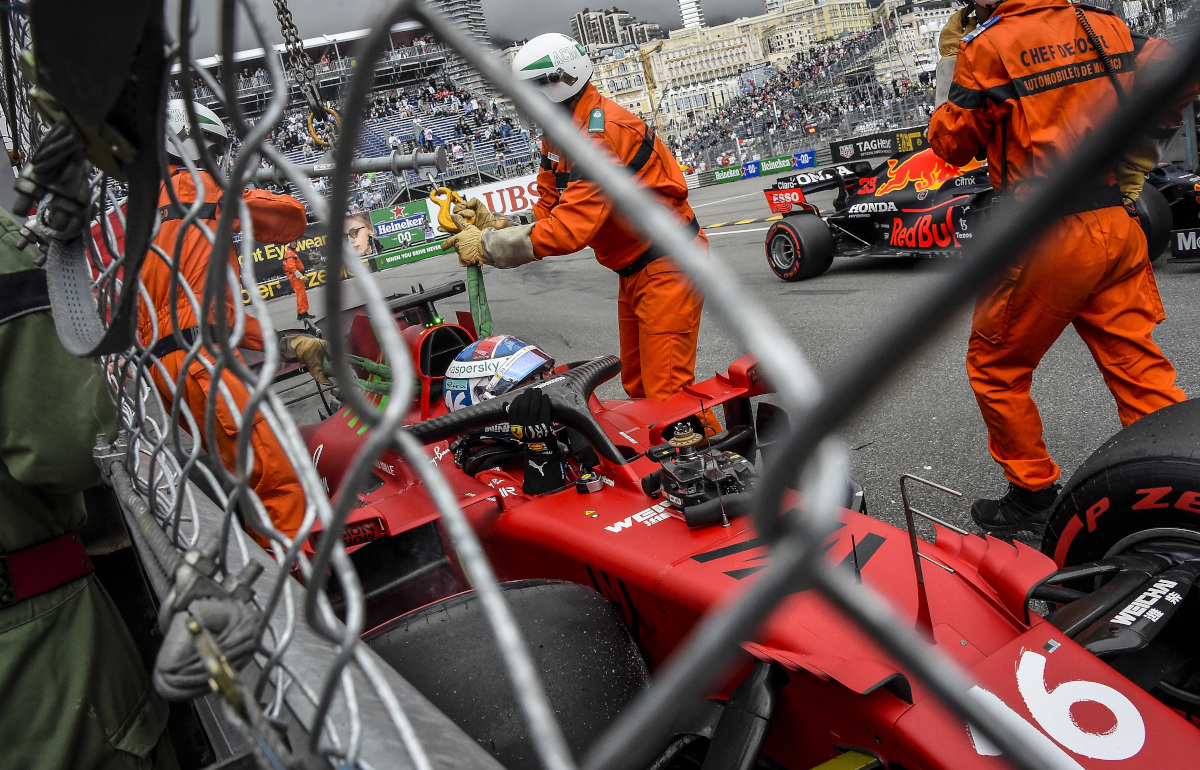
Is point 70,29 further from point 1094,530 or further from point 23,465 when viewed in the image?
point 1094,530

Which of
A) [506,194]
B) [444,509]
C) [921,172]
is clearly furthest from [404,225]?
[444,509]

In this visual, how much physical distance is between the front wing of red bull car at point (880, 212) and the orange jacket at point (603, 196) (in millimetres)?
→ 3514

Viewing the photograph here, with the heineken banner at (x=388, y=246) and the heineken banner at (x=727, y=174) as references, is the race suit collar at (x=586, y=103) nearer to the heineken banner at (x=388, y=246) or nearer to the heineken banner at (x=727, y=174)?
the heineken banner at (x=388, y=246)

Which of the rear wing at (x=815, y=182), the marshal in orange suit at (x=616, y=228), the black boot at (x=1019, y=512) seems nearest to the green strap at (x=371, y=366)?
the marshal in orange suit at (x=616, y=228)

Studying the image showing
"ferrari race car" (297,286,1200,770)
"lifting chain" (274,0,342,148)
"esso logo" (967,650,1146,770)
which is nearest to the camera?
"esso logo" (967,650,1146,770)

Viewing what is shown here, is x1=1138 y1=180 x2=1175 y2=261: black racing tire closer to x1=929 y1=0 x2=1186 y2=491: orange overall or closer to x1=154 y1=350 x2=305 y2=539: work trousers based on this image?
x1=929 y1=0 x2=1186 y2=491: orange overall

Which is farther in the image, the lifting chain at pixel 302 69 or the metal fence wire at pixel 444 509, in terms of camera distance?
the lifting chain at pixel 302 69

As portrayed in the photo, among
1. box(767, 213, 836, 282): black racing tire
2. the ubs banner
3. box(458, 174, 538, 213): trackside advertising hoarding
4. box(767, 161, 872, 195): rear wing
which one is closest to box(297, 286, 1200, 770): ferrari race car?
box(767, 213, 836, 282): black racing tire

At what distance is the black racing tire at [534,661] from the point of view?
1.72m

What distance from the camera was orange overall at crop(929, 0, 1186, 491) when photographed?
105 inches

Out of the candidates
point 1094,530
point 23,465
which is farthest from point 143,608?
point 1094,530

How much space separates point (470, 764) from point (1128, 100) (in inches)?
26.6

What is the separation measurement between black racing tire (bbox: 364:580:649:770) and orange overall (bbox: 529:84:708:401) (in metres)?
1.82

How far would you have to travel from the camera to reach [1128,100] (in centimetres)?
22
